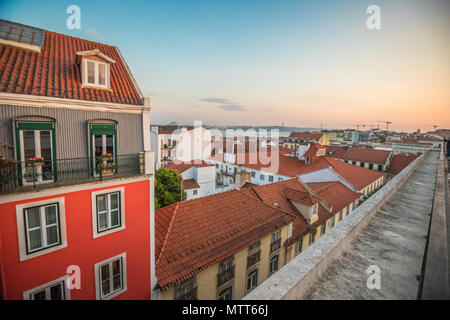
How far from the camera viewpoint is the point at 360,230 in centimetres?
482

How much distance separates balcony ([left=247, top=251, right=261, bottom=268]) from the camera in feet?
38.7

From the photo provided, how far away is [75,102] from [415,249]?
9.86 metres

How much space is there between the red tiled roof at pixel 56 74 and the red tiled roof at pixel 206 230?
6494 mm

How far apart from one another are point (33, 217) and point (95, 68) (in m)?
5.38

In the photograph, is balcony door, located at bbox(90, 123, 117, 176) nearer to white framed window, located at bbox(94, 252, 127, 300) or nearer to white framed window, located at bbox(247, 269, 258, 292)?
white framed window, located at bbox(94, 252, 127, 300)

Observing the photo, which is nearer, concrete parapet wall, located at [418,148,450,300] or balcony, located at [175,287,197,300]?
concrete parapet wall, located at [418,148,450,300]

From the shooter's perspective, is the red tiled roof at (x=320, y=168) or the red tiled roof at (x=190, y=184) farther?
the red tiled roof at (x=190, y=184)

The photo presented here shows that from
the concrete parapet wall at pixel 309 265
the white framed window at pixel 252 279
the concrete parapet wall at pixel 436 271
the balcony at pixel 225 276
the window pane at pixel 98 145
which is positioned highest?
the window pane at pixel 98 145

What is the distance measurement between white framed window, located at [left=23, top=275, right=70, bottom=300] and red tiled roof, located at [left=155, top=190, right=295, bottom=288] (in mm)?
3192

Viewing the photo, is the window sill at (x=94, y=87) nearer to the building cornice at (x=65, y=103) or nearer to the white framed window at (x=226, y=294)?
the building cornice at (x=65, y=103)

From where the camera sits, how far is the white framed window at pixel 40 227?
235 inches

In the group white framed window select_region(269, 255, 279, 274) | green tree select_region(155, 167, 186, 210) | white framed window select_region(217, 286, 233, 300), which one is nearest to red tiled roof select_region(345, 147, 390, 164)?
white framed window select_region(269, 255, 279, 274)

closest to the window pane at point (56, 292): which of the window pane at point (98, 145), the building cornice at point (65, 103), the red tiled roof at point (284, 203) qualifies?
the window pane at point (98, 145)
